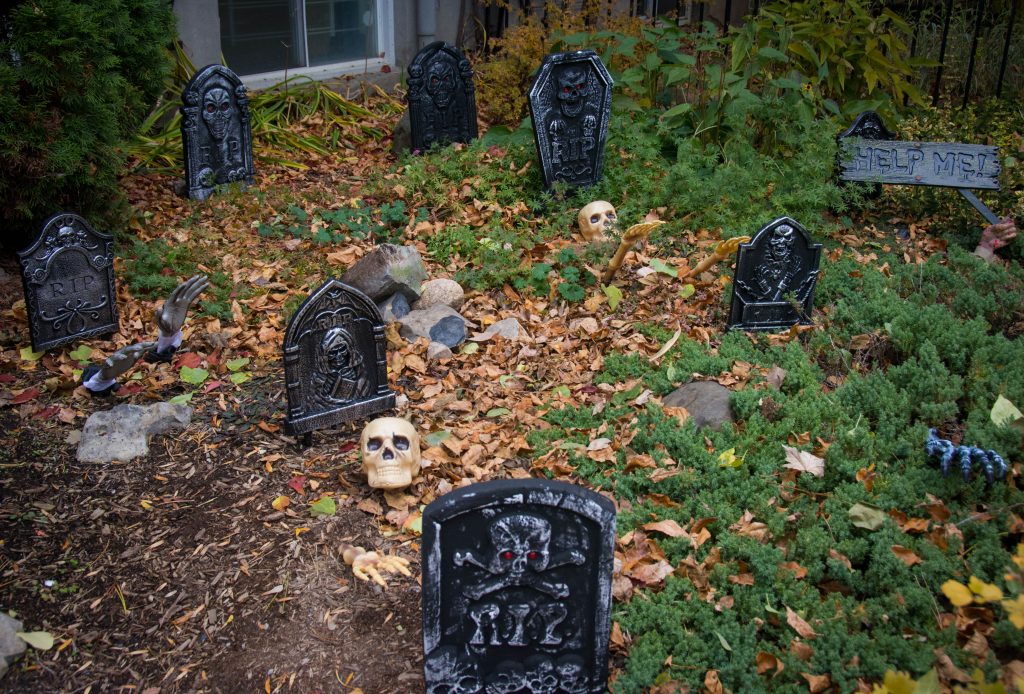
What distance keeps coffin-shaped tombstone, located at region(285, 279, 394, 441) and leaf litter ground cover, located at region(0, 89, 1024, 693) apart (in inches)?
6.9

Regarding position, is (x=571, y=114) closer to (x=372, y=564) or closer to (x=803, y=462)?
(x=803, y=462)

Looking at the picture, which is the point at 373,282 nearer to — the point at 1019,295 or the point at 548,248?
the point at 548,248

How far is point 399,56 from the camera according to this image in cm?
942

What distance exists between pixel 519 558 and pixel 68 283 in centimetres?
340

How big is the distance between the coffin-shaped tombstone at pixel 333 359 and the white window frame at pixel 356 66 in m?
5.04

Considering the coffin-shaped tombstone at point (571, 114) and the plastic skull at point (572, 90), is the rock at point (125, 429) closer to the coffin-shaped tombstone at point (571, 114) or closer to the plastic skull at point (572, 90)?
the coffin-shaped tombstone at point (571, 114)

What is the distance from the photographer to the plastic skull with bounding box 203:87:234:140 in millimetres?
6730

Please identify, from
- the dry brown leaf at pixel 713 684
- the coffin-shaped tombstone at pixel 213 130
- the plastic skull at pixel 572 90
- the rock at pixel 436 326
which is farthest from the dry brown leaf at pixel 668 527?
the coffin-shaped tombstone at pixel 213 130

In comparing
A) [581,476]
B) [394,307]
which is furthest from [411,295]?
[581,476]

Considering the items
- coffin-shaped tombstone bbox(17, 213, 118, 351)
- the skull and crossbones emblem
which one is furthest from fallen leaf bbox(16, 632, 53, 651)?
coffin-shaped tombstone bbox(17, 213, 118, 351)

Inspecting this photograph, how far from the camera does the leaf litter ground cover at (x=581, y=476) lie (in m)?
3.05

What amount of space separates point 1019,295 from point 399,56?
6603mm

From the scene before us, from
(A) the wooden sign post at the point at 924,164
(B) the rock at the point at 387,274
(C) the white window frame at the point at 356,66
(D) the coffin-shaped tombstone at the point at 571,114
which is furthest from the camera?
(C) the white window frame at the point at 356,66

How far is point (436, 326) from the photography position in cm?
518
